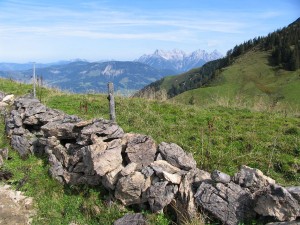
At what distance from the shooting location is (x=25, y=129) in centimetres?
1555

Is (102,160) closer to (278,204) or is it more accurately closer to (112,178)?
(112,178)

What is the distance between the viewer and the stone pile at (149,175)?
8.09 m

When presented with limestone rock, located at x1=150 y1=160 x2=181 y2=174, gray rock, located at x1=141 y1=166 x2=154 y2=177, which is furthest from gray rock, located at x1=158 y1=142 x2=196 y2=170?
gray rock, located at x1=141 y1=166 x2=154 y2=177

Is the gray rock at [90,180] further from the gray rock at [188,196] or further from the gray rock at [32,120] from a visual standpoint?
the gray rock at [32,120]

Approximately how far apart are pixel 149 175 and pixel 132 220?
1307mm

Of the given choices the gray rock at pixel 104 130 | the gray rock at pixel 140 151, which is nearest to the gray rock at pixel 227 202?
the gray rock at pixel 140 151

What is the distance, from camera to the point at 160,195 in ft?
29.1

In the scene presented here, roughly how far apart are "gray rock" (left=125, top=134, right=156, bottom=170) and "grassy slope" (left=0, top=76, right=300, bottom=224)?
4.81 ft

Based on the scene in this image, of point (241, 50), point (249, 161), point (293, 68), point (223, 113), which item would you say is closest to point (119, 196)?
point (249, 161)

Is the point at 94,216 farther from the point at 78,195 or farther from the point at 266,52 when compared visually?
the point at 266,52

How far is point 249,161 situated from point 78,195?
6.00 meters

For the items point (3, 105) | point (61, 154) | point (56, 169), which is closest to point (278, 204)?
point (56, 169)

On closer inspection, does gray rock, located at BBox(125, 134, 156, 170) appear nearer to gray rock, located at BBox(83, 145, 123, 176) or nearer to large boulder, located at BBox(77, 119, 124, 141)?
gray rock, located at BBox(83, 145, 123, 176)

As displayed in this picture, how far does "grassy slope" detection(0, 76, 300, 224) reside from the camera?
10133 mm
